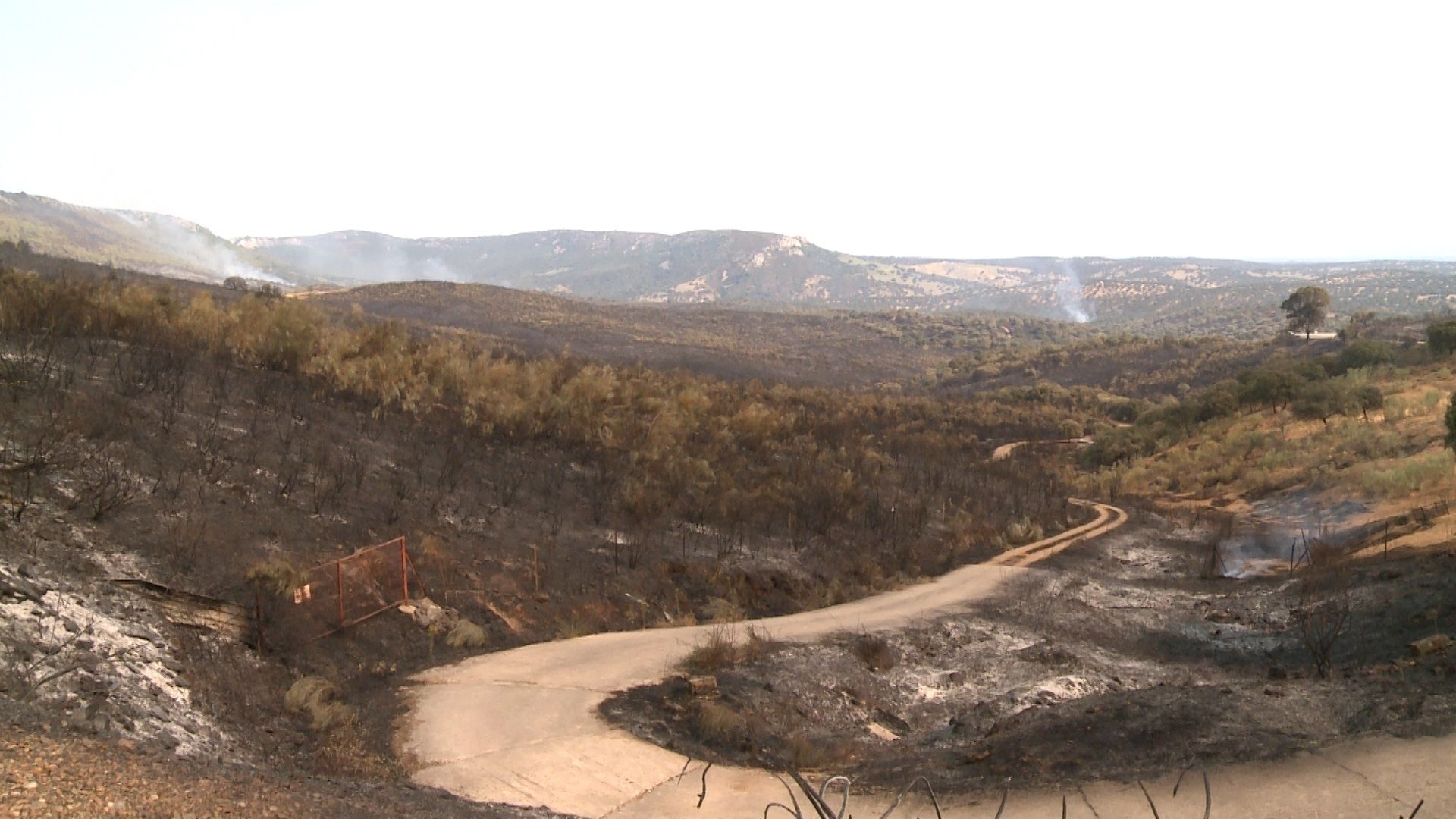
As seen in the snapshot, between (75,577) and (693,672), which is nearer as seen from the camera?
(75,577)

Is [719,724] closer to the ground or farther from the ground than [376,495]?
closer to the ground

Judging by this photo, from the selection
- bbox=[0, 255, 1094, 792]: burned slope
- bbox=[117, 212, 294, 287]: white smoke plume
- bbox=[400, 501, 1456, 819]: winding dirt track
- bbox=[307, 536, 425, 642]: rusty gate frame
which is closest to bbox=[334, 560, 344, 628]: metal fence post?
bbox=[307, 536, 425, 642]: rusty gate frame

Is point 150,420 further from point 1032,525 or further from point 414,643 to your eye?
point 1032,525

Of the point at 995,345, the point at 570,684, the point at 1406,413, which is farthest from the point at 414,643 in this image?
the point at 995,345

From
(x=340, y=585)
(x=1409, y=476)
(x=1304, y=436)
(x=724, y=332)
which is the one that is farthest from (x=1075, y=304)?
(x=340, y=585)

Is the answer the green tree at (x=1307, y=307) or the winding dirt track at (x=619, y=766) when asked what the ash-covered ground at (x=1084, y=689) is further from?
the green tree at (x=1307, y=307)

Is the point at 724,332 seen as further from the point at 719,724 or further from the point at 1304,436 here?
the point at 719,724

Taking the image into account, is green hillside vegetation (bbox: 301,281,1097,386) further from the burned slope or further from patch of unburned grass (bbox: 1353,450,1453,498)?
patch of unburned grass (bbox: 1353,450,1453,498)
